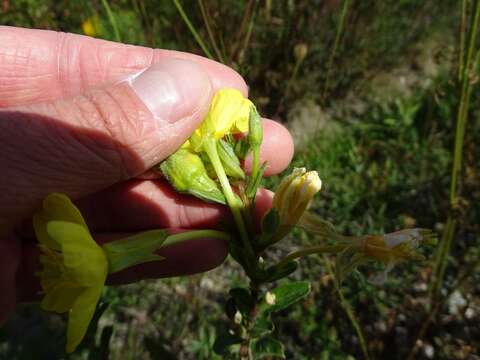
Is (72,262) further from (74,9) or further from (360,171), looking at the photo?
(74,9)

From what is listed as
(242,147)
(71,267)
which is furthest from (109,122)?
(71,267)

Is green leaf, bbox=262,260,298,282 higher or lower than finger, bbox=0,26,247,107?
lower

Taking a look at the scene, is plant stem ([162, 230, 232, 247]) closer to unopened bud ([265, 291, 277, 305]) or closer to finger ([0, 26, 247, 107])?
unopened bud ([265, 291, 277, 305])

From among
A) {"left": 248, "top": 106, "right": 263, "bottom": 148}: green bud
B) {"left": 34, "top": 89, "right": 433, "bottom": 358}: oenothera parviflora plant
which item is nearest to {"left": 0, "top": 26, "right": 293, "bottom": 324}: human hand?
{"left": 34, "top": 89, "right": 433, "bottom": 358}: oenothera parviflora plant

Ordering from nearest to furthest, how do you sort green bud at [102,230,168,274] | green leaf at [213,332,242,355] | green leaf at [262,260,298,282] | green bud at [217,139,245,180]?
1. green bud at [102,230,168,274]
2. green leaf at [262,260,298,282]
3. green bud at [217,139,245,180]
4. green leaf at [213,332,242,355]

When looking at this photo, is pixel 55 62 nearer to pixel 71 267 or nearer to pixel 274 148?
pixel 274 148

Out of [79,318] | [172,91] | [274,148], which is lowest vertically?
[274,148]
